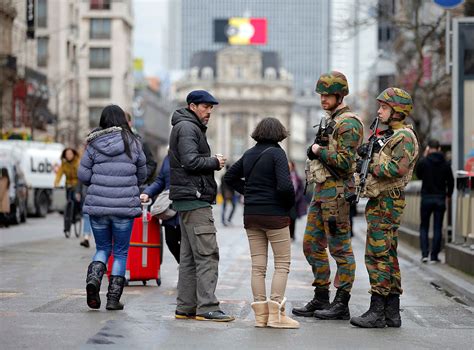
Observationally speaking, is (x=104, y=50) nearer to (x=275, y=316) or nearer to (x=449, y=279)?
(x=449, y=279)

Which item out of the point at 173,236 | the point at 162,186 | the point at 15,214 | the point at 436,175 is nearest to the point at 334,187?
the point at 162,186

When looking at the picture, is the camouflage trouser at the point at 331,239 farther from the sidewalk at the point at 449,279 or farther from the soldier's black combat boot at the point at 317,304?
the sidewalk at the point at 449,279

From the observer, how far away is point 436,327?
10320mm

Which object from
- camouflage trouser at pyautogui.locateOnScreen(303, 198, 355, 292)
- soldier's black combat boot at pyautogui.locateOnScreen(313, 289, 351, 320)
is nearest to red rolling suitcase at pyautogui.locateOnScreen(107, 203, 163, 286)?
camouflage trouser at pyautogui.locateOnScreen(303, 198, 355, 292)

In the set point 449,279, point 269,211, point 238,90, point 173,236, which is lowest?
point 449,279

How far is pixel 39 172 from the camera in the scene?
135 feet

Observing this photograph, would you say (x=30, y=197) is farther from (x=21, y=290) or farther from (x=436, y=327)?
(x=436, y=327)

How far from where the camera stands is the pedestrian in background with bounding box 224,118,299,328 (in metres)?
10.1

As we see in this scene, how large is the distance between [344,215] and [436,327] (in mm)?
1214

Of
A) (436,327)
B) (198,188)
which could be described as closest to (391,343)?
(436,327)

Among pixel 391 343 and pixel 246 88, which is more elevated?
pixel 246 88

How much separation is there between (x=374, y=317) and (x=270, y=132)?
175 cm

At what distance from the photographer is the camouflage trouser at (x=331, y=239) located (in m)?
10.5

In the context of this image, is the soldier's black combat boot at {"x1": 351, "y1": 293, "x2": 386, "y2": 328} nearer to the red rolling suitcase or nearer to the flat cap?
the flat cap
